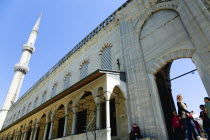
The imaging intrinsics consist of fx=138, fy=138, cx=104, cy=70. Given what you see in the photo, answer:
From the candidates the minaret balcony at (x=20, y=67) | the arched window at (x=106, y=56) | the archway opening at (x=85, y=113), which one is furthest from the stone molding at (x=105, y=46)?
the minaret balcony at (x=20, y=67)

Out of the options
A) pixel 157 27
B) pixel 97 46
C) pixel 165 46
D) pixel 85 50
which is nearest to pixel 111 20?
pixel 97 46

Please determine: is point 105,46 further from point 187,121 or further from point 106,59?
point 187,121

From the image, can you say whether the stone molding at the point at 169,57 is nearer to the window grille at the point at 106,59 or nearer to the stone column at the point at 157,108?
the stone column at the point at 157,108

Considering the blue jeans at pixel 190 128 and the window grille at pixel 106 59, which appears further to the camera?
the window grille at pixel 106 59

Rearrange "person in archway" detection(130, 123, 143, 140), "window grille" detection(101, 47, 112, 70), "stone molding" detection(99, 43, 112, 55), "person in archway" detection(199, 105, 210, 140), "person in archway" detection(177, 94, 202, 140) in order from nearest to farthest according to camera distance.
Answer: "person in archway" detection(199, 105, 210, 140), "person in archway" detection(177, 94, 202, 140), "person in archway" detection(130, 123, 143, 140), "window grille" detection(101, 47, 112, 70), "stone molding" detection(99, 43, 112, 55)

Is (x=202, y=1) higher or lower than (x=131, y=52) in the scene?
higher

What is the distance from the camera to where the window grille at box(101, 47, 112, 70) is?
32.4ft

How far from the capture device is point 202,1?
6.09m

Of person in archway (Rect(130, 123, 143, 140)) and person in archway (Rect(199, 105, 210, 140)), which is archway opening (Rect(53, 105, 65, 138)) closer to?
person in archway (Rect(130, 123, 143, 140))

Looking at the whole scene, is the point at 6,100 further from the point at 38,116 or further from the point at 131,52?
the point at 131,52

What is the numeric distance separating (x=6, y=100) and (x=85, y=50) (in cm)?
2622

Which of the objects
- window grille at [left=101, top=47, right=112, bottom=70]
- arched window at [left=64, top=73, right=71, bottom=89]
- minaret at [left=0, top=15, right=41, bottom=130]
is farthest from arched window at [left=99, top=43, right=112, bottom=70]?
minaret at [left=0, top=15, right=41, bottom=130]

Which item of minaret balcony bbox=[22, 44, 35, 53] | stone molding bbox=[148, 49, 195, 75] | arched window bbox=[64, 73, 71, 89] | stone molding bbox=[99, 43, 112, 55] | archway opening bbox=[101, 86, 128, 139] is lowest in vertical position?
archway opening bbox=[101, 86, 128, 139]

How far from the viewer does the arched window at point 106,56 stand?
9913 mm
